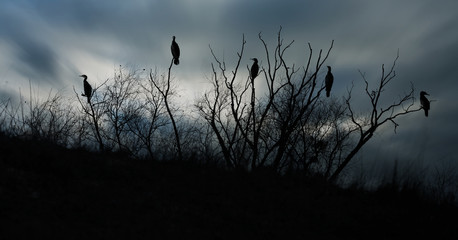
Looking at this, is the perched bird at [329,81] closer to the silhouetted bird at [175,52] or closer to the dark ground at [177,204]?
the silhouetted bird at [175,52]

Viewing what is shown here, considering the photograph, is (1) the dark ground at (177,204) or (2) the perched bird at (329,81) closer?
(1) the dark ground at (177,204)

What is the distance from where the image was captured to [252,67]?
13.6 metres

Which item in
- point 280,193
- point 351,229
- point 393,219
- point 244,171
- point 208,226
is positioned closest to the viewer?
point 208,226

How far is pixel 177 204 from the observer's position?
518 cm

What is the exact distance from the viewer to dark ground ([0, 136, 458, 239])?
4.20 meters

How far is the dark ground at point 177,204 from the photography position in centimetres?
420

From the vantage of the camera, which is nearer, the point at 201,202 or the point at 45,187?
the point at 45,187

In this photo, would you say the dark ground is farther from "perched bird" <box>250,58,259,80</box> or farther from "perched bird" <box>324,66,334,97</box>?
"perched bird" <box>324,66,334,97</box>

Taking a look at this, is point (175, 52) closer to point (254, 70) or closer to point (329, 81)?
point (254, 70)

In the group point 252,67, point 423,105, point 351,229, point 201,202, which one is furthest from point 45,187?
point 423,105

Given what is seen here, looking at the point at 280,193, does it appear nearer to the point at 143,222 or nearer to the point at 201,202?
the point at 201,202

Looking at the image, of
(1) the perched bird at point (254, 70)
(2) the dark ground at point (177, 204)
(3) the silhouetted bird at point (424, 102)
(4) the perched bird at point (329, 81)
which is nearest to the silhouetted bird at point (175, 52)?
(1) the perched bird at point (254, 70)

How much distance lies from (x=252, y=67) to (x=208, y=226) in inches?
372

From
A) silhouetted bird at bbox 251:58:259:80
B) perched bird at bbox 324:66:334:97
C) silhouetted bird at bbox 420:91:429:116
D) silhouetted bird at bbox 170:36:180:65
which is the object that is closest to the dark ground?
silhouetted bird at bbox 251:58:259:80
